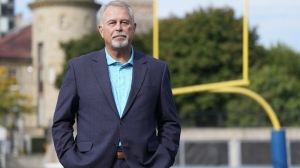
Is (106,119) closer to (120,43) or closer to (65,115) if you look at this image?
(65,115)

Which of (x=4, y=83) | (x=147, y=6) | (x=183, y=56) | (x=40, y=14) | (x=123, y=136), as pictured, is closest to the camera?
(x=123, y=136)

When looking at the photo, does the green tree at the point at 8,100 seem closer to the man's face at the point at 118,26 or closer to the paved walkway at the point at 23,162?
the paved walkway at the point at 23,162

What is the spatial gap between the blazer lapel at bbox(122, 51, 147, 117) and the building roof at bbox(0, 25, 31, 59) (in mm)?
78241

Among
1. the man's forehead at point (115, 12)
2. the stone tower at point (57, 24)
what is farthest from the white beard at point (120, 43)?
the stone tower at point (57, 24)

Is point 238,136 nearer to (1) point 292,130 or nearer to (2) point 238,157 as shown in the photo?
(1) point 292,130

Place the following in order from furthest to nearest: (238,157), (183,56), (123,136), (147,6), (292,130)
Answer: (147,6)
(183,56)
(292,130)
(238,157)
(123,136)

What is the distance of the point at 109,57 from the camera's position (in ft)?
15.5

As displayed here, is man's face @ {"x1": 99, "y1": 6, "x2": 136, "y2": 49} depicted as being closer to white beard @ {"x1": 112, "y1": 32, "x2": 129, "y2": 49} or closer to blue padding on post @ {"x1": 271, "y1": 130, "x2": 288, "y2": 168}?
white beard @ {"x1": 112, "y1": 32, "x2": 129, "y2": 49}

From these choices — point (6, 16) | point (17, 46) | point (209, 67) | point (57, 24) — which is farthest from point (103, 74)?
point (6, 16)

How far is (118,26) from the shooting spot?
4.61 m

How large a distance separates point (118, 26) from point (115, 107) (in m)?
0.35

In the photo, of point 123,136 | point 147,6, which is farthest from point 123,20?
point 147,6

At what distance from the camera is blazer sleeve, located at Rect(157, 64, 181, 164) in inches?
185

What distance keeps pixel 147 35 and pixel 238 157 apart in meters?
36.2
